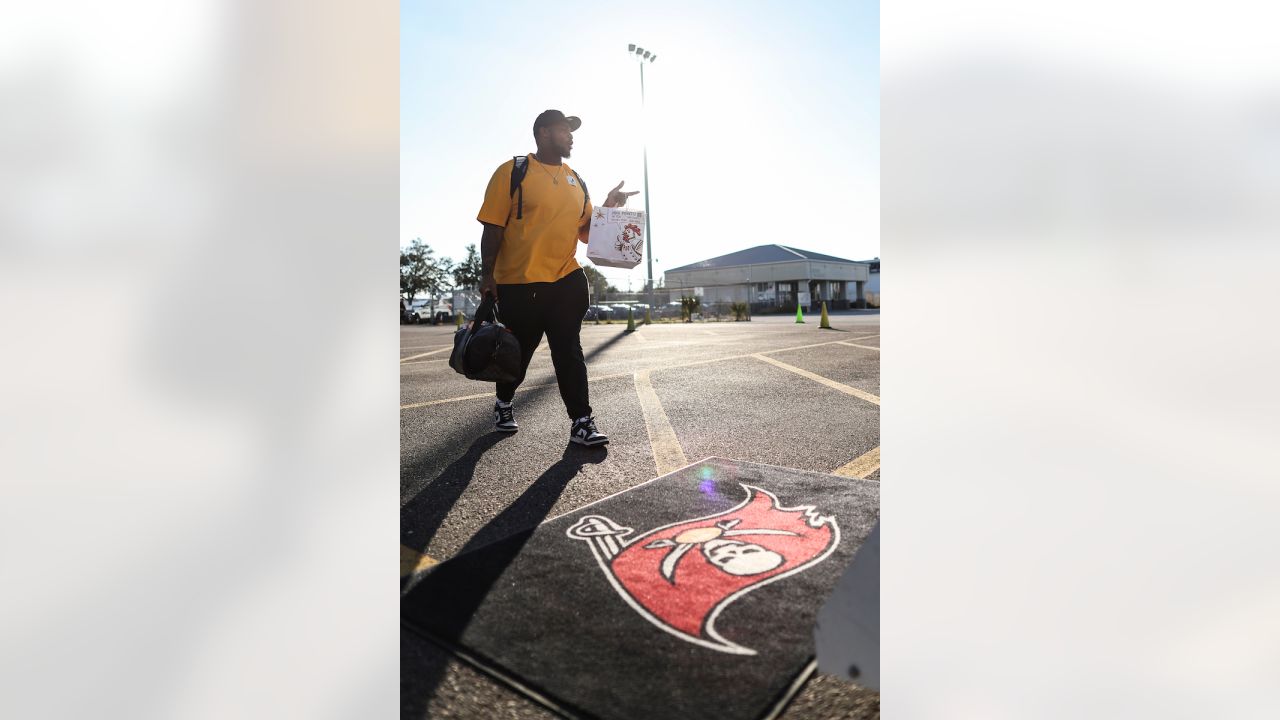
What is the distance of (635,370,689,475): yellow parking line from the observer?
295cm

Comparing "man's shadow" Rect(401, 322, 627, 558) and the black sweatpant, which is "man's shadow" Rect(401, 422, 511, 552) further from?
the black sweatpant

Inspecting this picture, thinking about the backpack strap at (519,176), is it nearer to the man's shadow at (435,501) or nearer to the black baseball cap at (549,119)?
the black baseball cap at (549,119)

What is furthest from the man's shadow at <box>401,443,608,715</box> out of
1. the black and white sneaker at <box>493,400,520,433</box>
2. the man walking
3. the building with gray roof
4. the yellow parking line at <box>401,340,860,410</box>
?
the building with gray roof

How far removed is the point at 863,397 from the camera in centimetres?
454

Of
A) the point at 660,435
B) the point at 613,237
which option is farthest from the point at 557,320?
the point at 660,435

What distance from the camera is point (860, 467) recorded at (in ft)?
9.07

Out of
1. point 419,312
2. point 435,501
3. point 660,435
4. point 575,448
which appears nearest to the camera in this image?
point 435,501

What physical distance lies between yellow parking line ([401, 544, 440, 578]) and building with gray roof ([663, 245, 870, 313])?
4252 centimetres

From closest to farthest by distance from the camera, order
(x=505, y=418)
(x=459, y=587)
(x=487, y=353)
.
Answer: (x=459, y=587), (x=487, y=353), (x=505, y=418)

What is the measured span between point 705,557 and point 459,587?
0.71 meters

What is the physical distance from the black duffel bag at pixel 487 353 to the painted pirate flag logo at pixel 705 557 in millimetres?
1081

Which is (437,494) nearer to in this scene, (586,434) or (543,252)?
(586,434)
